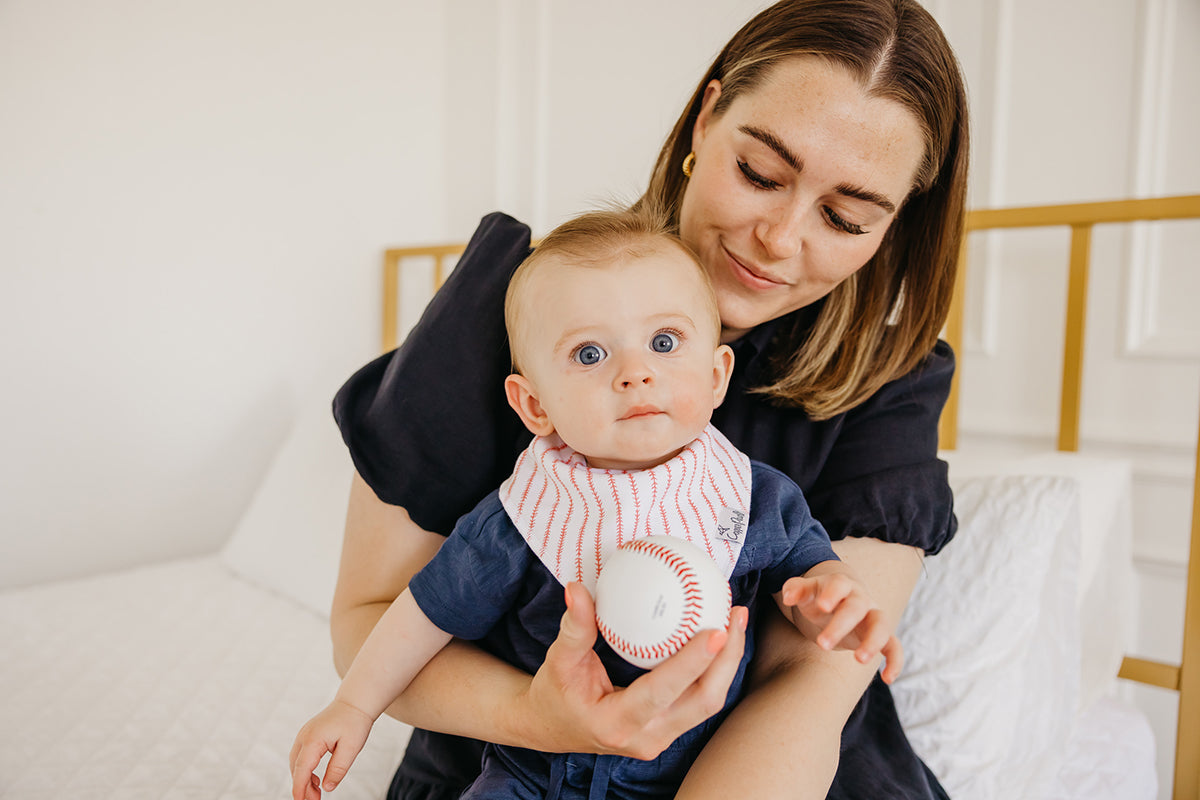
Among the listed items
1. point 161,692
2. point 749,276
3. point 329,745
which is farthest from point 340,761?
point 161,692

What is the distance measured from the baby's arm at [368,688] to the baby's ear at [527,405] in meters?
0.22

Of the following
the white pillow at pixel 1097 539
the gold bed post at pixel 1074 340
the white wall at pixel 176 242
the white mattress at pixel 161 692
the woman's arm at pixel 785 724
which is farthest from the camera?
the white wall at pixel 176 242

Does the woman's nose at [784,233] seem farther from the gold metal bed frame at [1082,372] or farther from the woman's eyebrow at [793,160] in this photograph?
the gold metal bed frame at [1082,372]

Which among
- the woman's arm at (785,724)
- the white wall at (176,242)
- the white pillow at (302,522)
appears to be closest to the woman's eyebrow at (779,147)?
the woman's arm at (785,724)

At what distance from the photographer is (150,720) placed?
1388mm

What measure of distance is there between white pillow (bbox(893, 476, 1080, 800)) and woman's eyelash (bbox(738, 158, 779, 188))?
0.61 m

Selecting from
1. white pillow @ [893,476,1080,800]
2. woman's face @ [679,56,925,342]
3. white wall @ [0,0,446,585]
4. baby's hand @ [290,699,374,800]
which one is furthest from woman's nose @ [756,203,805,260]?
white wall @ [0,0,446,585]

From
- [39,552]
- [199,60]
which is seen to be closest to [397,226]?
[199,60]

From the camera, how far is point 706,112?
108 cm

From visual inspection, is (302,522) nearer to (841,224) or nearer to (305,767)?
(305,767)

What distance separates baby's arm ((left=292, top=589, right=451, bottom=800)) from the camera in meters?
0.77

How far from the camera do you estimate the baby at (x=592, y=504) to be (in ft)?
2.57

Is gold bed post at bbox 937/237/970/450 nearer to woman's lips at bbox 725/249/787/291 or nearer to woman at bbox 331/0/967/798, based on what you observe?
woman at bbox 331/0/967/798

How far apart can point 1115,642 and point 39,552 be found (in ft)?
8.39
